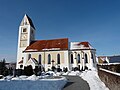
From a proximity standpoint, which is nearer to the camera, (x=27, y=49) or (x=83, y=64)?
(x=83, y=64)

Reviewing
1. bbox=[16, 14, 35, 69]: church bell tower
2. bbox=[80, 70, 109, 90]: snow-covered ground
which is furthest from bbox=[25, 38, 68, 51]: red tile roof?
bbox=[80, 70, 109, 90]: snow-covered ground

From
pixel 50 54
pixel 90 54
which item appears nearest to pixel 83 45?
pixel 90 54

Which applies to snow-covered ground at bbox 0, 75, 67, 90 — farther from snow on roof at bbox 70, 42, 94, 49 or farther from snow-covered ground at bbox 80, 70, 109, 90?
snow on roof at bbox 70, 42, 94, 49

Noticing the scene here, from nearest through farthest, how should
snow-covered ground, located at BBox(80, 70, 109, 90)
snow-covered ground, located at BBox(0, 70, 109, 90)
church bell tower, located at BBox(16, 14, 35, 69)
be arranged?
1. snow-covered ground, located at BBox(80, 70, 109, 90)
2. snow-covered ground, located at BBox(0, 70, 109, 90)
3. church bell tower, located at BBox(16, 14, 35, 69)

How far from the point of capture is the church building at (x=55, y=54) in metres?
46.2

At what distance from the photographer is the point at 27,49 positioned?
164 feet

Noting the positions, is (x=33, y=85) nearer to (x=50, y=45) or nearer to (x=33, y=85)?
(x=33, y=85)

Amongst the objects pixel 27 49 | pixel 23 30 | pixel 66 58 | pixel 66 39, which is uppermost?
pixel 23 30

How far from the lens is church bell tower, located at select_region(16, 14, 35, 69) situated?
50809 mm

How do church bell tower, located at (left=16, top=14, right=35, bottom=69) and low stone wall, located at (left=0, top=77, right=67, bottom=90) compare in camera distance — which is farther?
church bell tower, located at (left=16, top=14, right=35, bottom=69)

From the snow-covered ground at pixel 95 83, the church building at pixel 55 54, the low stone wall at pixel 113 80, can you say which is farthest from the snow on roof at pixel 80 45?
the low stone wall at pixel 113 80

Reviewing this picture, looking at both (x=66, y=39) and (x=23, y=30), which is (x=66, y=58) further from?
(x=23, y=30)

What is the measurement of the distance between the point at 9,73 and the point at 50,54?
68.6 ft

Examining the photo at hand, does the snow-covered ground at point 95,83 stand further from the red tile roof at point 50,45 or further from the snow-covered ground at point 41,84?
the red tile roof at point 50,45
